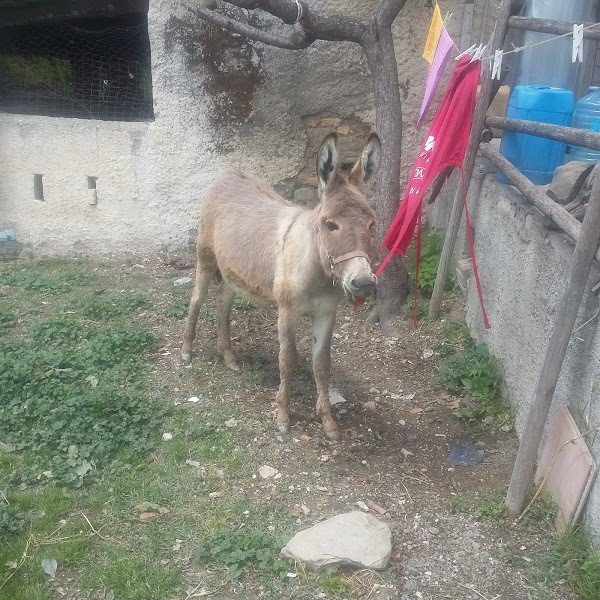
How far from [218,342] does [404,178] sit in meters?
2.65

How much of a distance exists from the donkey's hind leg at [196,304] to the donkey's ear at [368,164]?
161 centimetres

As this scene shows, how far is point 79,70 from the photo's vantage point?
736 centimetres

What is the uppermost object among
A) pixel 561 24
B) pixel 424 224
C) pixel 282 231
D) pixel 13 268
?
pixel 561 24

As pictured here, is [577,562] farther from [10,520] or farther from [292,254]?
[10,520]

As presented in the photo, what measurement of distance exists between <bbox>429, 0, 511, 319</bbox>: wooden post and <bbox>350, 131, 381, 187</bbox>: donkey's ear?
1.49 meters

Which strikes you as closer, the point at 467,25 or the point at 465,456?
the point at 465,456

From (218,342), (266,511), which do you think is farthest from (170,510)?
(218,342)

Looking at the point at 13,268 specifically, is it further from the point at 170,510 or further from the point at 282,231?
the point at 170,510

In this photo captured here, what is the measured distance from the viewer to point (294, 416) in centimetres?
416

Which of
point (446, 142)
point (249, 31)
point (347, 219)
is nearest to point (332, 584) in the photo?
point (347, 219)

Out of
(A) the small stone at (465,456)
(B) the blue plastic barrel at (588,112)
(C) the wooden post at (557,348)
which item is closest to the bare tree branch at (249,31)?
(B) the blue plastic barrel at (588,112)

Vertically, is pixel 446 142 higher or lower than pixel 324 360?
higher

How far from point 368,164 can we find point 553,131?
1.02 metres

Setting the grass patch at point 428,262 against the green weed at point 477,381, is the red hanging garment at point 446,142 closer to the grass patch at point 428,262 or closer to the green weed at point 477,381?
the green weed at point 477,381
